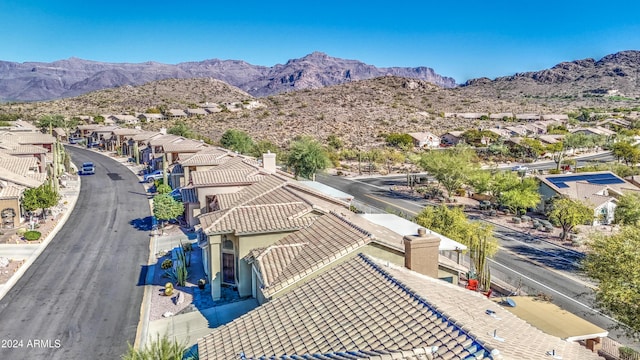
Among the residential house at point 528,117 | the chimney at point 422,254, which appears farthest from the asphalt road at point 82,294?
the residential house at point 528,117

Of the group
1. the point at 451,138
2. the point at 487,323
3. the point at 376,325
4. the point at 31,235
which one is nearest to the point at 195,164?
the point at 31,235

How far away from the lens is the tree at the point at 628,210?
32.7 meters

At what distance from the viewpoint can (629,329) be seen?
1625cm

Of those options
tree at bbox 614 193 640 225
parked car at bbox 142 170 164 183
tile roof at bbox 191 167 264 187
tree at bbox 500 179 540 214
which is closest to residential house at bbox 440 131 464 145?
tree at bbox 500 179 540 214

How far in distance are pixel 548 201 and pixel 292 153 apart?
28.4 metres

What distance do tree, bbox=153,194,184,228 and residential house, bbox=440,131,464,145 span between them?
77.8 metres

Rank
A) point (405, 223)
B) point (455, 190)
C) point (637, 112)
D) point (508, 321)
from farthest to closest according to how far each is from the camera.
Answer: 1. point (637, 112)
2. point (455, 190)
3. point (405, 223)
4. point (508, 321)

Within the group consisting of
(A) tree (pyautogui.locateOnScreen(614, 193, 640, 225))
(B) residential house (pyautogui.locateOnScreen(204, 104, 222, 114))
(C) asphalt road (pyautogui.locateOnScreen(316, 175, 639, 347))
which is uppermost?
(B) residential house (pyautogui.locateOnScreen(204, 104, 222, 114))

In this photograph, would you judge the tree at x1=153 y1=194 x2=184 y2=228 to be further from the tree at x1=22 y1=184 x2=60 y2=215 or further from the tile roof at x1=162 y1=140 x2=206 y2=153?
the tile roof at x1=162 y1=140 x2=206 y2=153

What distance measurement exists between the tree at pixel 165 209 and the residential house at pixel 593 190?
3304 cm

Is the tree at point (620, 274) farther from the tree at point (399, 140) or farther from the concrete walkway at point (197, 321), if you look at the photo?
the tree at point (399, 140)

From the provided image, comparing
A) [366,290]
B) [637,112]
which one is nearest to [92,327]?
[366,290]

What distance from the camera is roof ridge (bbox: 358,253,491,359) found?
324 inches

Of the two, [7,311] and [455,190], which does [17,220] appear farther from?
[455,190]
